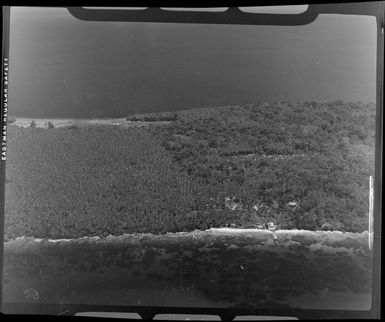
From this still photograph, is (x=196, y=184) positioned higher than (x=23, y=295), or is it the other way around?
(x=196, y=184)

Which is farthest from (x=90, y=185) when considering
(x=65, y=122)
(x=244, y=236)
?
(x=244, y=236)

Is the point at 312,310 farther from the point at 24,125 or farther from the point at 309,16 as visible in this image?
the point at 24,125

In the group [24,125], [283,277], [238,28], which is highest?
[238,28]

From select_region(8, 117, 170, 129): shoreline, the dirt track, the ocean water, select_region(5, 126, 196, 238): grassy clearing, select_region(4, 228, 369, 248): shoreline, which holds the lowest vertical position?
the dirt track

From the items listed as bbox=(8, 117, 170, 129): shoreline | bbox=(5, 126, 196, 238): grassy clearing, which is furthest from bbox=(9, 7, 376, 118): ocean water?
bbox=(5, 126, 196, 238): grassy clearing

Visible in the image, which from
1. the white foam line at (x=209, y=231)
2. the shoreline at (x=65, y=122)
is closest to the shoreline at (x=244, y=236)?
the white foam line at (x=209, y=231)

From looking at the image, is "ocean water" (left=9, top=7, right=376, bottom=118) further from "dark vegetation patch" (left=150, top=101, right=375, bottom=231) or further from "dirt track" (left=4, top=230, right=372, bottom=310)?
"dirt track" (left=4, top=230, right=372, bottom=310)

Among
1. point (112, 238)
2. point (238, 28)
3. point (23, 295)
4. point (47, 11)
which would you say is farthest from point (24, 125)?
point (238, 28)
